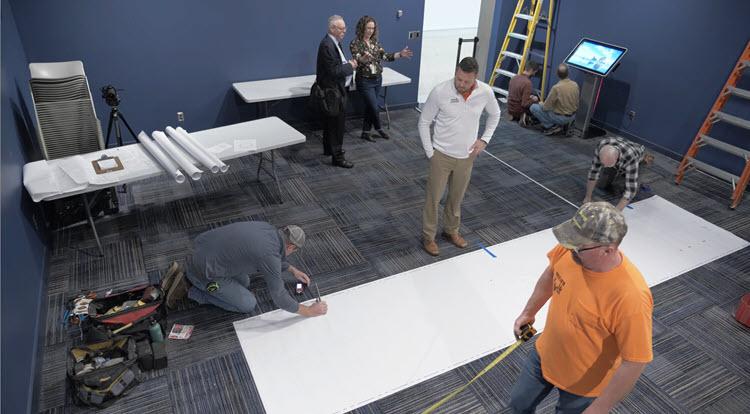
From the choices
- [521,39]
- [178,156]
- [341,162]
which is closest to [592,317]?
[178,156]

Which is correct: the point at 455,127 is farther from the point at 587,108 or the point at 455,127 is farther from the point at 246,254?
the point at 587,108

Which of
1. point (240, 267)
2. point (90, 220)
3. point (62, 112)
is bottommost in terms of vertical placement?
point (90, 220)

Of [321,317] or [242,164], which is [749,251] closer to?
[321,317]

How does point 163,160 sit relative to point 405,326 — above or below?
above

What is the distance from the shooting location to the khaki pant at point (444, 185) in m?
3.31

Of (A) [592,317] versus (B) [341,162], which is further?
(B) [341,162]

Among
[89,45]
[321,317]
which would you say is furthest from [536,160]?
[89,45]

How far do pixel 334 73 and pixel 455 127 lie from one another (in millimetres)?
1707

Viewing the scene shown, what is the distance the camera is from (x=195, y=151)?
Answer: 12.1ft

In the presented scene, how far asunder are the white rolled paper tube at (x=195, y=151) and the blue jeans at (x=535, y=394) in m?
2.56

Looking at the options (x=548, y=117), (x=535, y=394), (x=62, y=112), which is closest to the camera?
(x=535, y=394)

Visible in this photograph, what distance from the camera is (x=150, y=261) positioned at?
3.48 metres

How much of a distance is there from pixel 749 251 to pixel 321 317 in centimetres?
339

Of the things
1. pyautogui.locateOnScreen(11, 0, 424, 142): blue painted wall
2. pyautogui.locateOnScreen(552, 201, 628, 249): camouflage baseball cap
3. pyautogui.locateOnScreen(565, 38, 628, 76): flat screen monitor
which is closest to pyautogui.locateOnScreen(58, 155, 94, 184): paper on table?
pyautogui.locateOnScreen(11, 0, 424, 142): blue painted wall
